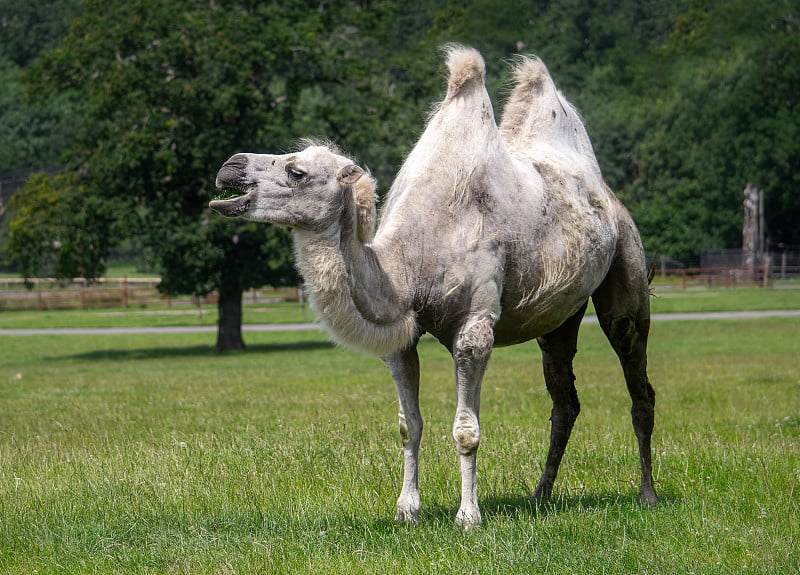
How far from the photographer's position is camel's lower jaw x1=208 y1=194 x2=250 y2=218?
16.4 feet

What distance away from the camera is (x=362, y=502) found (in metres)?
6.48

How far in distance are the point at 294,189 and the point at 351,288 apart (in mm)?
562

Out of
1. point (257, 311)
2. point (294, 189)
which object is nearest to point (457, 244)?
point (294, 189)

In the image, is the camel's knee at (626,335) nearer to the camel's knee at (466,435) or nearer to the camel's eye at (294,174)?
the camel's knee at (466,435)

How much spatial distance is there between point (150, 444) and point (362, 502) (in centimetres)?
344

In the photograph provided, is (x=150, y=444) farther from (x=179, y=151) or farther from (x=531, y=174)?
(x=179, y=151)

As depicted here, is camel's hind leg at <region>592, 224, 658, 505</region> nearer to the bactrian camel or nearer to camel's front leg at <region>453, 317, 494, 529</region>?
the bactrian camel

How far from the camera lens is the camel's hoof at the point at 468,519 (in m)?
5.58

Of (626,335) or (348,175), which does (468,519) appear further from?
(626,335)

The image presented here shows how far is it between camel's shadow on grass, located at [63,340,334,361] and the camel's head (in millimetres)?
20652

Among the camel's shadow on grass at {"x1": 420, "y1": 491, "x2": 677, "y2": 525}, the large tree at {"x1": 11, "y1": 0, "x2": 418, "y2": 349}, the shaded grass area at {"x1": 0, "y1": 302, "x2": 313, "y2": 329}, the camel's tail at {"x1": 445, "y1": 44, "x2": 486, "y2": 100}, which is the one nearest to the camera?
the camel's shadow on grass at {"x1": 420, "y1": 491, "x2": 677, "y2": 525}

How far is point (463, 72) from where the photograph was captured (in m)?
6.20

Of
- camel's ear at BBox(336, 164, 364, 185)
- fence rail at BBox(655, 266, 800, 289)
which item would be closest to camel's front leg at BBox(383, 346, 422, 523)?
camel's ear at BBox(336, 164, 364, 185)

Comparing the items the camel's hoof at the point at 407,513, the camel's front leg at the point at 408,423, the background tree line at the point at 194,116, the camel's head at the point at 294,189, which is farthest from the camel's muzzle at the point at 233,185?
the background tree line at the point at 194,116
